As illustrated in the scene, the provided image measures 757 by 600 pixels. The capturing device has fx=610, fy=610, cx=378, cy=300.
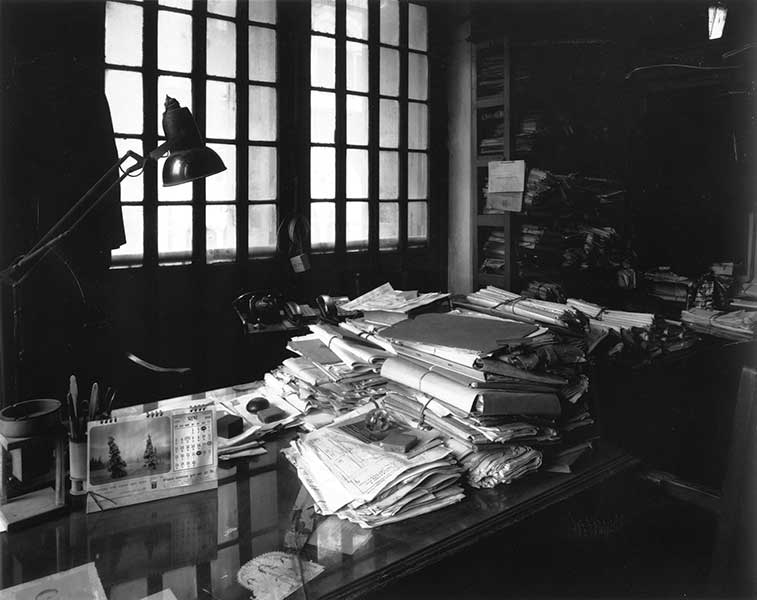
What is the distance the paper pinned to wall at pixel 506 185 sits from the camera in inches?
160

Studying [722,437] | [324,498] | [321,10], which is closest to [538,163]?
[321,10]

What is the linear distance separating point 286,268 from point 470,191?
151cm

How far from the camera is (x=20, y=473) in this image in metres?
1.24

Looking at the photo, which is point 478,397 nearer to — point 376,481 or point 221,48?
point 376,481

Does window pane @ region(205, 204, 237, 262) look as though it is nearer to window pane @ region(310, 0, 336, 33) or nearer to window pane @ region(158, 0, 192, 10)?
window pane @ region(158, 0, 192, 10)

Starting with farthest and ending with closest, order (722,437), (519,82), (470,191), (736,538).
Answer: (470,191), (519,82), (722,437), (736,538)

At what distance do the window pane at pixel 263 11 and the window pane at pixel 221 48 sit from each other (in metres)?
0.18

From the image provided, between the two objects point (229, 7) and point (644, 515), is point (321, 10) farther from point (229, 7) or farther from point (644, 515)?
point (644, 515)

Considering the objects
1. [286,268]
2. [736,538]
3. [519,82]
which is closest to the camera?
[736,538]

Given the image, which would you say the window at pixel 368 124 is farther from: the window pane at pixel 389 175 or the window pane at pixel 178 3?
the window pane at pixel 178 3

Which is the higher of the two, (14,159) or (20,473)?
(14,159)

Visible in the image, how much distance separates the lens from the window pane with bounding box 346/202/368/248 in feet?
13.9

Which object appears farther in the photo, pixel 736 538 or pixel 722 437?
pixel 722 437

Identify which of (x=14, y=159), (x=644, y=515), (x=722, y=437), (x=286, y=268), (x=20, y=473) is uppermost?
(x=14, y=159)
